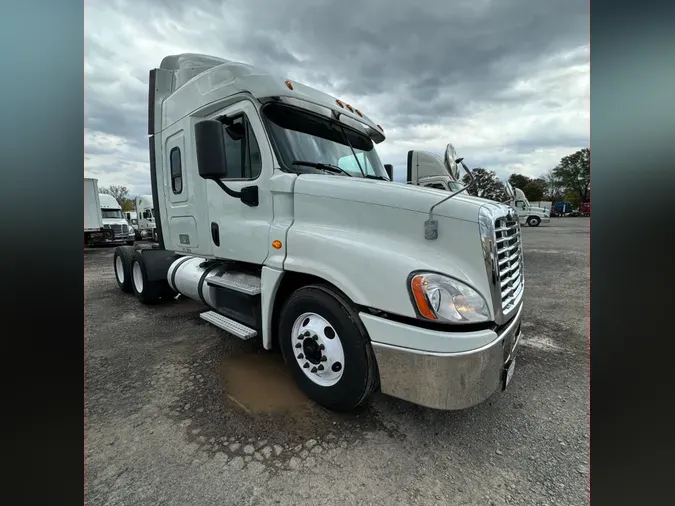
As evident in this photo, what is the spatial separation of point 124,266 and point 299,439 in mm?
5707

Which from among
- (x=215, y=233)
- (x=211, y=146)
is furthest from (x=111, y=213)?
(x=211, y=146)

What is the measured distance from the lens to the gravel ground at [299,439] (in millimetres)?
1727

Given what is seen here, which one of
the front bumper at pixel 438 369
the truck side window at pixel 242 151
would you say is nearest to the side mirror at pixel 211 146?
the truck side window at pixel 242 151

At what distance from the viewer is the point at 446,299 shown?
73.9 inches

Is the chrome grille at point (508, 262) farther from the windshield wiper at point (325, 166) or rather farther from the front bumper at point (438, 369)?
the windshield wiper at point (325, 166)

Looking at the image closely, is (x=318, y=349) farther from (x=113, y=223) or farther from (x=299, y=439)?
(x=113, y=223)

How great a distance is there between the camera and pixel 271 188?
278 centimetres

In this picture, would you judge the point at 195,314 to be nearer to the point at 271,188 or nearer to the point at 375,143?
the point at 271,188

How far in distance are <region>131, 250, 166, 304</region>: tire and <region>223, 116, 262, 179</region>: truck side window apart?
10.6 ft

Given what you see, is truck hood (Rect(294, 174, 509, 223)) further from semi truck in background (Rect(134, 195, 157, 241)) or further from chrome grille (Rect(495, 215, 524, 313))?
semi truck in background (Rect(134, 195, 157, 241))

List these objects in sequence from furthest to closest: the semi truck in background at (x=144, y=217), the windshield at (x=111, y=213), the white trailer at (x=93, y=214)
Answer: the semi truck in background at (x=144, y=217) → the windshield at (x=111, y=213) → the white trailer at (x=93, y=214)

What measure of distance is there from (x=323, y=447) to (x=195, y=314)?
3.73 meters

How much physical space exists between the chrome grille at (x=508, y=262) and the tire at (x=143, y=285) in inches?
211
